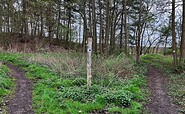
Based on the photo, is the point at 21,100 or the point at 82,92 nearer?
the point at 21,100

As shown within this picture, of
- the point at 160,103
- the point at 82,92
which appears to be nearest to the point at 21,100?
the point at 82,92

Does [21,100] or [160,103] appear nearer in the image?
[21,100]

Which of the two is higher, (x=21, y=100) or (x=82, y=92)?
(x=82, y=92)

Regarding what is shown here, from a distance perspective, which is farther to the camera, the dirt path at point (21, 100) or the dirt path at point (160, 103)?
the dirt path at point (160, 103)

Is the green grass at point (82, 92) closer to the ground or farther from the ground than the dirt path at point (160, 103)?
farther from the ground

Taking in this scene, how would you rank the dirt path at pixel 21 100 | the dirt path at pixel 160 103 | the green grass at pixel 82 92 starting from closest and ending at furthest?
the dirt path at pixel 21 100 < the green grass at pixel 82 92 < the dirt path at pixel 160 103

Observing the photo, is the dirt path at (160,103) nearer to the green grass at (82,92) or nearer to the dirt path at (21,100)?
the green grass at (82,92)

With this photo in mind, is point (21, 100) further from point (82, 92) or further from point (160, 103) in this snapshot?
point (160, 103)

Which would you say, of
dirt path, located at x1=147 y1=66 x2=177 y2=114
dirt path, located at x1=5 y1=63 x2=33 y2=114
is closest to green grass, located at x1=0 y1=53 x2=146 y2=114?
dirt path, located at x1=5 y1=63 x2=33 y2=114

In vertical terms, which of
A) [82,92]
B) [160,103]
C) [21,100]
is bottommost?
[160,103]

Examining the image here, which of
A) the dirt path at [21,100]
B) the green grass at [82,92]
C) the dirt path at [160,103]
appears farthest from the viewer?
the dirt path at [160,103]

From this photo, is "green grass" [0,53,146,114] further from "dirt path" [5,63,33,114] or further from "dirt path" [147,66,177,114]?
"dirt path" [147,66,177,114]

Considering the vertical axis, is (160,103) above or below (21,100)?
below

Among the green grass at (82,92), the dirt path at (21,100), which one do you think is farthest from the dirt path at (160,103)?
the dirt path at (21,100)
